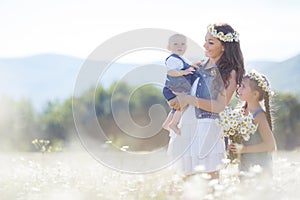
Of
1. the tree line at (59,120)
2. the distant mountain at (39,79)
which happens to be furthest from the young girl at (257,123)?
the distant mountain at (39,79)

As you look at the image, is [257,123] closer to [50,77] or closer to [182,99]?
[182,99]

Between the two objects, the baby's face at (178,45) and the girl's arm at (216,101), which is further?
the baby's face at (178,45)

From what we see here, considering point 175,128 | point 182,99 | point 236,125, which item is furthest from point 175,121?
point 236,125

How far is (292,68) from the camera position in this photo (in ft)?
72.5

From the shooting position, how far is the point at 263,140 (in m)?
5.86

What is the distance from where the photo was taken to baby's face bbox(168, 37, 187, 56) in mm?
6094

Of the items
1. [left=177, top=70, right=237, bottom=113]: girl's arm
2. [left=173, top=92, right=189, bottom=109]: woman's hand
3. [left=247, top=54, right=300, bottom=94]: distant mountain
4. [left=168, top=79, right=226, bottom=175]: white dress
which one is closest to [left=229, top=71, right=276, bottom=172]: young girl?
[left=168, top=79, right=226, bottom=175]: white dress

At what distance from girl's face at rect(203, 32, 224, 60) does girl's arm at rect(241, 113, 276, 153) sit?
712 mm

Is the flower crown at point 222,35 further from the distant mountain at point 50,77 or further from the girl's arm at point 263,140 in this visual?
the distant mountain at point 50,77

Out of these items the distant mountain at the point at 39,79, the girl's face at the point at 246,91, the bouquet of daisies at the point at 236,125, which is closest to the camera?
the bouquet of daisies at the point at 236,125

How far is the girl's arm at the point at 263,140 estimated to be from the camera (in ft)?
19.1

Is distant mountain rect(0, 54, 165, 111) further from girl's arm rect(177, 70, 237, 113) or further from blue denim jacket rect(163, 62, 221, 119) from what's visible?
girl's arm rect(177, 70, 237, 113)

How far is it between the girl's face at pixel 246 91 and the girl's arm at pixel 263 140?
0.22 m

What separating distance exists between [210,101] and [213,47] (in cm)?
51
